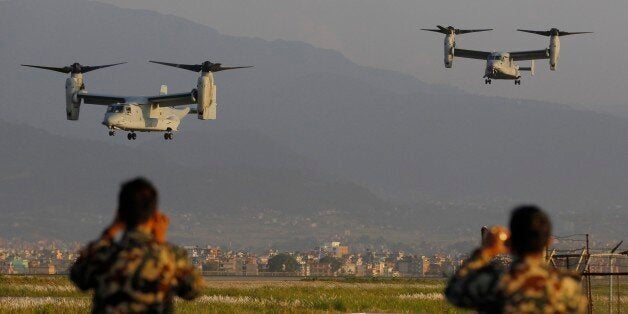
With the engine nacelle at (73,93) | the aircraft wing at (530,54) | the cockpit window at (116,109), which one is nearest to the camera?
the cockpit window at (116,109)

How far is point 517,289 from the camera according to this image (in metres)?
9.59

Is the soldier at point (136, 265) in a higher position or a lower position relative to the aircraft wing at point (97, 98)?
lower

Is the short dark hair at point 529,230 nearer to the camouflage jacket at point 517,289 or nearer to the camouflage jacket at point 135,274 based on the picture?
the camouflage jacket at point 517,289

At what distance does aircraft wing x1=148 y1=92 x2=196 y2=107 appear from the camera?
10556cm

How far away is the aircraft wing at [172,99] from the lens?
346ft

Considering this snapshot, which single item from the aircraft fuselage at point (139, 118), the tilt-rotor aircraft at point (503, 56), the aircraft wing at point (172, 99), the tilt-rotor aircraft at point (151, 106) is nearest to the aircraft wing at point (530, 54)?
the tilt-rotor aircraft at point (503, 56)

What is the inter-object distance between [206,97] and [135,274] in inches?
3703

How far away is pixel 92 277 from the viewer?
33.0ft

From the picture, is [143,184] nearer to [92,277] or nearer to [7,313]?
[92,277]

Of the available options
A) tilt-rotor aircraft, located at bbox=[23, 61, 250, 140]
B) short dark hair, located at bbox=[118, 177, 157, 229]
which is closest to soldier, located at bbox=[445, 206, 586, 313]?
short dark hair, located at bbox=[118, 177, 157, 229]

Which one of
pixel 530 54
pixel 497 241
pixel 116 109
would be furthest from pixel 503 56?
pixel 497 241

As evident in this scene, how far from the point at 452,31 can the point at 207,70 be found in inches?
914

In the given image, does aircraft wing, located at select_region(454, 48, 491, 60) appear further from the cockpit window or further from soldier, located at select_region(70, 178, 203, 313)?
soldier, located at select_region(70, 178, 203, 313)

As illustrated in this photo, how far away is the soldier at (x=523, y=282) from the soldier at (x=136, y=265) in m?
1.99
